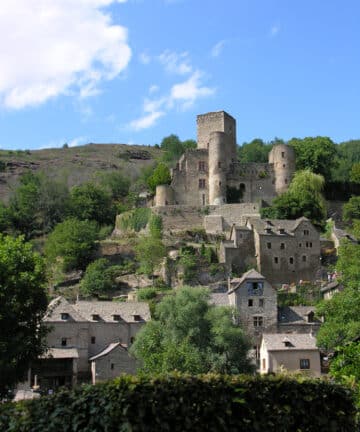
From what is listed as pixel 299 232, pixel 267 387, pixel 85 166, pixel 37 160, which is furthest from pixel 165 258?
pixel 37 160

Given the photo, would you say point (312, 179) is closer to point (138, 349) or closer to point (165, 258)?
point (165, 258)

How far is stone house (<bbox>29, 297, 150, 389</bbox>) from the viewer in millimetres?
50531

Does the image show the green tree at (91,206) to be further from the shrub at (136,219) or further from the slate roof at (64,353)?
the slate roof at (64,353)

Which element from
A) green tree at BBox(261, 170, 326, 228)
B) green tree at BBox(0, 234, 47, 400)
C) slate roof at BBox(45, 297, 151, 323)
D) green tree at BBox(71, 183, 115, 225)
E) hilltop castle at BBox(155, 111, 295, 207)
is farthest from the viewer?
green tree at BBox(71, 183, 115, 225)

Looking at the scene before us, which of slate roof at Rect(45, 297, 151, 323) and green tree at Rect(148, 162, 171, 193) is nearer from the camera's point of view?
slate roof at Rect(45, 297, 151, 323)

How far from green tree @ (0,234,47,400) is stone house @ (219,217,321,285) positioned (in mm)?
37018

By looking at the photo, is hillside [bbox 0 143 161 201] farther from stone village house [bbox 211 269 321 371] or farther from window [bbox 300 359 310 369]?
window [bbox 300 359 310 369]

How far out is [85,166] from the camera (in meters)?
170

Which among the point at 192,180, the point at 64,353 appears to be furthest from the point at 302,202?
the point at 64,353

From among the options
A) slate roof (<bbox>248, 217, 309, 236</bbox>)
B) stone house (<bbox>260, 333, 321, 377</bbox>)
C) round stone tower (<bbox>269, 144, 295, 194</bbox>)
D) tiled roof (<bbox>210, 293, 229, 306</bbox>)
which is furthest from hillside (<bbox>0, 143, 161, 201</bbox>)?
stone house (<bbox>260, 333, 321, 377</bbox>)

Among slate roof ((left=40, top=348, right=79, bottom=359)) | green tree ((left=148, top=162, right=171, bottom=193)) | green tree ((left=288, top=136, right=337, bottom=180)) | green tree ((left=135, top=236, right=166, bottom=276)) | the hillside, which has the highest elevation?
the hillside

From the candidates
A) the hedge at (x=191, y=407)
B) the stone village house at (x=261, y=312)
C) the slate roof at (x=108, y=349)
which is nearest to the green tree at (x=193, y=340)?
the slate roof at (x=108, y=349)

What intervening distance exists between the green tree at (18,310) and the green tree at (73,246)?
39.4 meters

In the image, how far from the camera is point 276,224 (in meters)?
73.9
